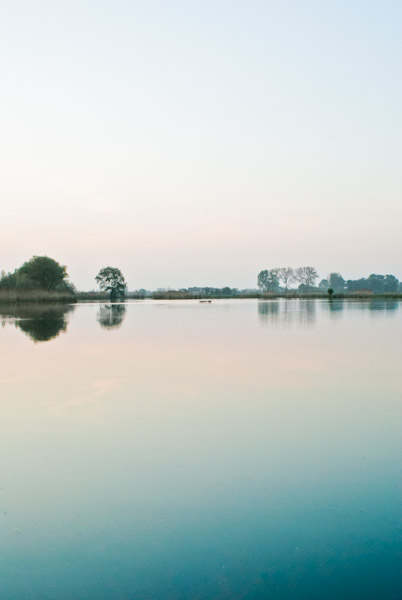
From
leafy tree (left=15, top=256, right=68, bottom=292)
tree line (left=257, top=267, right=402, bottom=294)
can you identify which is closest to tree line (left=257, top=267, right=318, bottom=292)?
tree line (left=257, top=267, right=402, bottom=294)

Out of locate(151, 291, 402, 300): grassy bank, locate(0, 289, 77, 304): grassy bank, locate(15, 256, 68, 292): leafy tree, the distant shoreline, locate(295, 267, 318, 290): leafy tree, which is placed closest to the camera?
locate(0, 289, 77, 304): grassy bank

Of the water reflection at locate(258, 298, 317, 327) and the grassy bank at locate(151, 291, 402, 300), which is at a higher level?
the grassy bank at locate(151, 291, 402, 300)

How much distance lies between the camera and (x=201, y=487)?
375 cm

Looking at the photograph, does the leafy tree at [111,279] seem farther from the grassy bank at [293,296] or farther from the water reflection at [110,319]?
the water reflection at [110,319]

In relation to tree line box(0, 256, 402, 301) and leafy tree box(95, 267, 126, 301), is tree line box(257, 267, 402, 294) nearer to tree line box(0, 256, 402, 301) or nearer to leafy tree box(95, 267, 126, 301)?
tree line box(0, 256, 402, 301)

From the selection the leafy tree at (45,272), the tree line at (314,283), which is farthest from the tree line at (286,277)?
the leafy tree at (45,272)

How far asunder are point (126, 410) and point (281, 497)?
3206mm

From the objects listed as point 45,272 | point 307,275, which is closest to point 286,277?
point 307,275

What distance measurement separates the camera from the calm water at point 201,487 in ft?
8.64

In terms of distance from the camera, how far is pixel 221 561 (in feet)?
9.07

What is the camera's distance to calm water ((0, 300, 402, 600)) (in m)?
2.63

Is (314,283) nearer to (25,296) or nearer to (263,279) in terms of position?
(263,279)

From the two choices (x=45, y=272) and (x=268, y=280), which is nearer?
(x=45, y=272)

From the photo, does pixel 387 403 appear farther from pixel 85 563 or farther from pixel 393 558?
pixel 85 563
